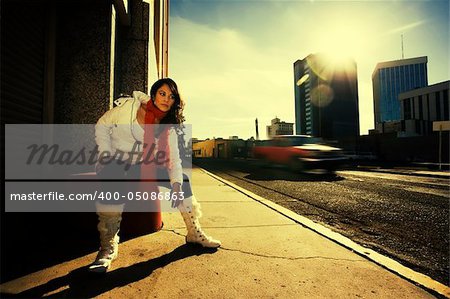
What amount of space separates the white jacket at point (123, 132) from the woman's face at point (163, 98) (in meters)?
0.19

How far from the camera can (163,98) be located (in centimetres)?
249

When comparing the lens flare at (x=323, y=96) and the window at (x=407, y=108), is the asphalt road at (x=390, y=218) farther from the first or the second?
the lens flare at (x=323, y=96)

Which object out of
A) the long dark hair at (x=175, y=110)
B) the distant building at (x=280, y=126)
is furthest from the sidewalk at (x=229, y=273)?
the distant building at (x=280, y=126)

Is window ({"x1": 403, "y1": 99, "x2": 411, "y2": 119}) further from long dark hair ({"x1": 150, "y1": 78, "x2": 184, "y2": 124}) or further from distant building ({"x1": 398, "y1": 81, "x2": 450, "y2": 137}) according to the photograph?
long dark hair ({"x1": 150, "y1": 78, "x2": 184, "y2": 124})

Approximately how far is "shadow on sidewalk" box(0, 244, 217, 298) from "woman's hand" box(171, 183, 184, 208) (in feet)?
1.57

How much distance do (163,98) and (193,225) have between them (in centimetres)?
126

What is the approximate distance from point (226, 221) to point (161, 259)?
1.44m

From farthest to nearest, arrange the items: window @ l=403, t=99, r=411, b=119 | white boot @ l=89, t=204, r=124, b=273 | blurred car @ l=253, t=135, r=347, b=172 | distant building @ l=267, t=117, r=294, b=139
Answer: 1. distant building @ l=267, t=117, r=294, b=139
2. window @ l=403, t=99, r=411, b=119
3. blurred car @ l=253, t=135, r=347, b=172
4. white boot @ l=89, t=204, r=124, b=273

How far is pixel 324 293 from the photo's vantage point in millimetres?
1717

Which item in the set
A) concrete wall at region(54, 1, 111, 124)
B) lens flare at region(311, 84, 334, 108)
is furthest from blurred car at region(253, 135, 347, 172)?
lens flare at region(311, 84, 334, 108)

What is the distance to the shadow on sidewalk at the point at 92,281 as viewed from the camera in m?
Answer: 1.66

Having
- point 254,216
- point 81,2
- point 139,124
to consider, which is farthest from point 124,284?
point 81,2

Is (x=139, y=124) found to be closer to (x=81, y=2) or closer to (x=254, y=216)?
(x=254, y=216)

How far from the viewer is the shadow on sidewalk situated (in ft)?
5.44
